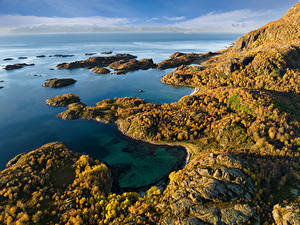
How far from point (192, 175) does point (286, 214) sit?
23134 millimetres

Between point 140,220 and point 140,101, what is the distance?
95.8m

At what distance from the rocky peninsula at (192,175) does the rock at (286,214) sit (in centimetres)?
21

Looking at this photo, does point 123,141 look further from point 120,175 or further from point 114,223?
point 114,223

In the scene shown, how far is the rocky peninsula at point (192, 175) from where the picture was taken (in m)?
41.0

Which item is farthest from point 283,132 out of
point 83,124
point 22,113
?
point 22,113

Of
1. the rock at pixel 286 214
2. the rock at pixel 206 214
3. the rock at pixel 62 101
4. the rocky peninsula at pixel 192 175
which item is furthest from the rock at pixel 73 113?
the rock at pixel 286 214

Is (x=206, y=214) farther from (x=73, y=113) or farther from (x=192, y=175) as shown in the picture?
(x=73, y=113)

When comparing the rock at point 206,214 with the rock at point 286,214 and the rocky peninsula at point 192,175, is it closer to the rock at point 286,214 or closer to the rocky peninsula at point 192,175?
the rocky peninsula at point 192,175

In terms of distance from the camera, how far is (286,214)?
37.2 metres

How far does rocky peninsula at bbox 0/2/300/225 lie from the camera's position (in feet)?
134

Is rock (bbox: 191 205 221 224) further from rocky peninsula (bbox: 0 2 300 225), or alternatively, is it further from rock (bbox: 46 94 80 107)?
rock (bbox: 46 94 80 107)

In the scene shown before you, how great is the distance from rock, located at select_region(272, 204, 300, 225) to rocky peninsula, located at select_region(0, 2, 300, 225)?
206 mm

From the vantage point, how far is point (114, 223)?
42.9m

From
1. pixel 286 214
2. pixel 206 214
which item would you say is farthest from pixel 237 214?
pixel 286 214
